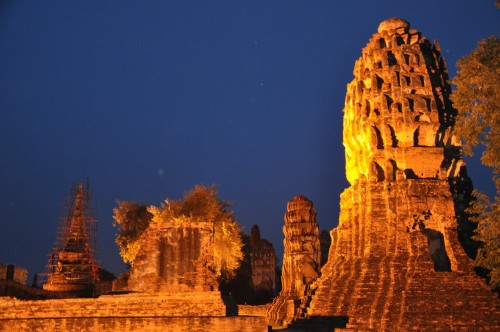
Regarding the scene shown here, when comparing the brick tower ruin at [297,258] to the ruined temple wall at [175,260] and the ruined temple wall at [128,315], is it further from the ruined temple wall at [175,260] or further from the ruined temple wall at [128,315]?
the ruined temple wall at [128,315]

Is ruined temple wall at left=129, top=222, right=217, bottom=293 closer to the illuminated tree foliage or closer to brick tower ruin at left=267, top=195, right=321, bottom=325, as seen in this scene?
brick tower ruin at left=267, top=195, right=321, bottom=325

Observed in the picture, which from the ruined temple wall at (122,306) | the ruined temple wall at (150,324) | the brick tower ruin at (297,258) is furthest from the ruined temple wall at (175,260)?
the brick tower ruin at (297,258)

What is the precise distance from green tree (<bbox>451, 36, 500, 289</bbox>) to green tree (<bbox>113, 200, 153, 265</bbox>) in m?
22.5

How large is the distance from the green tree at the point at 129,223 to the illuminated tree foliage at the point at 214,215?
2.15 metres

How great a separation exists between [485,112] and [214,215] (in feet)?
65.7

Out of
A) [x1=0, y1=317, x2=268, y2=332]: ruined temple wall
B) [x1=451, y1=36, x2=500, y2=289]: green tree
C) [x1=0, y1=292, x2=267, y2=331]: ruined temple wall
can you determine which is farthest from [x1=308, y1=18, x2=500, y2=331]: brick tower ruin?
[x1=0, y1=292, x2=267, y2=331]: ruined temple wall

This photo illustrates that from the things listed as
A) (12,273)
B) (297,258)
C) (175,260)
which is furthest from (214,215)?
(175,260)

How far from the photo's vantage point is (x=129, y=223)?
3441cm

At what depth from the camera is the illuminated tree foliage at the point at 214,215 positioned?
3144cm

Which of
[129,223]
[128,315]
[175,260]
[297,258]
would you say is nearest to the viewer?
[128,315]

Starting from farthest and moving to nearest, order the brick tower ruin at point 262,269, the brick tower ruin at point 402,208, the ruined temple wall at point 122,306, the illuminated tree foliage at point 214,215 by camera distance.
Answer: the brick tower ruin at point 262,269, the illuminated tree foliage at point 214,215, the brick tower ruin at point 402,208, the ruined temple wall at point 122,306

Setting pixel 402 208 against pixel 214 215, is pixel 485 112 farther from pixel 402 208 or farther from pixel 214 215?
pixel 214 215

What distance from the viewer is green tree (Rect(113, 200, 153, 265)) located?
33.2m

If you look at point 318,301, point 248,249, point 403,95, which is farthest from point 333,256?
point 248,249
